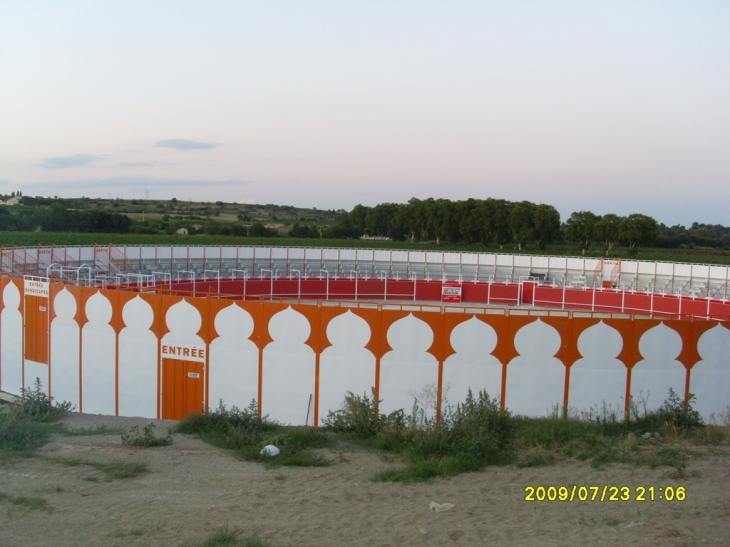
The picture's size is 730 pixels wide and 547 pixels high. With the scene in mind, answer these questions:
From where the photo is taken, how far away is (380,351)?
1427 cm

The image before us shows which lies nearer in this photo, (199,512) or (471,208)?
(199,512)

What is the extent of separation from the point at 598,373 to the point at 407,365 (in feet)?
13.5

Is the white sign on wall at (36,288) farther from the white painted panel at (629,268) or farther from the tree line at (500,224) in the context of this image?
the tree line at (500,224)

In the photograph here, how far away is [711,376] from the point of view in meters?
14.0

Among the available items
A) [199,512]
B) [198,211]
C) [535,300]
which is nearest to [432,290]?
[535,300]

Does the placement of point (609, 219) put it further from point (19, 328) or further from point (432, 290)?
point (19, 328)

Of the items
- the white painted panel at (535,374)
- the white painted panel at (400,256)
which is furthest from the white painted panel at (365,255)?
the white painted panel at (535,374)

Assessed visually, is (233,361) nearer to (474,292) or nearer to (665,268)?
(474,292)

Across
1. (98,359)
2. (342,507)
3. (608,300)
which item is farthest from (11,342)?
(608,300)

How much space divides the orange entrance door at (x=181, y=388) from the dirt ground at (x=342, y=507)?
17.0 feet

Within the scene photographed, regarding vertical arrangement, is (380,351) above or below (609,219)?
below

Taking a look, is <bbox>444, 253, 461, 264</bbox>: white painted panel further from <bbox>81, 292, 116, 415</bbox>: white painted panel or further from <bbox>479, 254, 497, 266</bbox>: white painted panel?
<bbox>81, 292, 116, 415</bbox>: white painted panel

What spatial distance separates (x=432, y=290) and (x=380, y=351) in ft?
123

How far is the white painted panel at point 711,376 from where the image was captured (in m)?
13.9
